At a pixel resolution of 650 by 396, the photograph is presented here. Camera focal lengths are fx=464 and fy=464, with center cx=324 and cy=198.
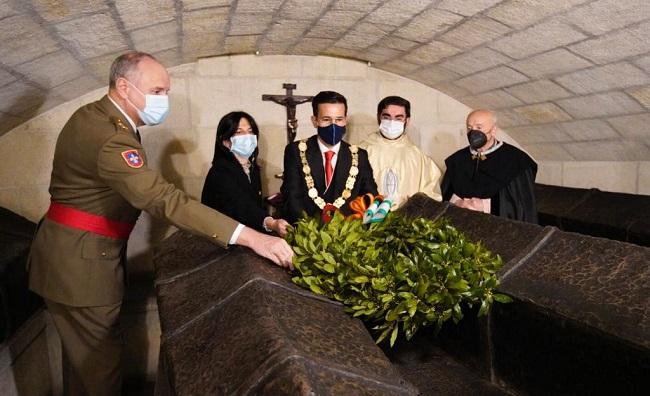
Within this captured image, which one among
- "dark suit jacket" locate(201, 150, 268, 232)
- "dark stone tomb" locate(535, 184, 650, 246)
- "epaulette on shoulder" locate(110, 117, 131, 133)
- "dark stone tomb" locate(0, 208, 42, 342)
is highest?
→ "epaulette on shoulder" locate(110, 117, 131, 133)

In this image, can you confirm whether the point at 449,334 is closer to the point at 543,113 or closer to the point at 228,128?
the point at 228,128

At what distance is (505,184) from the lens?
9.63 feet

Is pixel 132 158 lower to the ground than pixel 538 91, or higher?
lower

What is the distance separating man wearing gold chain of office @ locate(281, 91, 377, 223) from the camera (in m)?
2.50

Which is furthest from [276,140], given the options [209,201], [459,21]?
[459,21]

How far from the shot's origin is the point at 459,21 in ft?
9.98

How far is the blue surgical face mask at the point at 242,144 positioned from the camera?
2838 millimetres

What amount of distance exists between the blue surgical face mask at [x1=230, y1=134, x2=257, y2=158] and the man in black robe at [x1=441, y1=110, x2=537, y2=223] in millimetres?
1332

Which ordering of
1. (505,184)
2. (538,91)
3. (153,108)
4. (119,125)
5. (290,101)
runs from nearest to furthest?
(119,125)
(153,108)
(505,184)
(538,91)
(290,101)

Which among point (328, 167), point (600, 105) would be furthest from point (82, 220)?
point (600, 105)

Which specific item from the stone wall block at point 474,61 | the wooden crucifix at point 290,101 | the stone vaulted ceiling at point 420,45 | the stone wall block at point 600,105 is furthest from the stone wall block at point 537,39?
the wooden crucifix at point 290,101

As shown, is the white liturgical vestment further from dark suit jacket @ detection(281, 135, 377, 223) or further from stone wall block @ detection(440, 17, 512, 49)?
stone wall block @ detection(440, 17, 512, 49)

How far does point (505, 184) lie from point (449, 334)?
1363mm

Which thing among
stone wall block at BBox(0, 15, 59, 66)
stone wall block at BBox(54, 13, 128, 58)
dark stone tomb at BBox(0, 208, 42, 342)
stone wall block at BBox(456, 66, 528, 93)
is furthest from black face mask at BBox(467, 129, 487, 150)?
dark stone tomb at BBox(0, 208, 42, 342)
